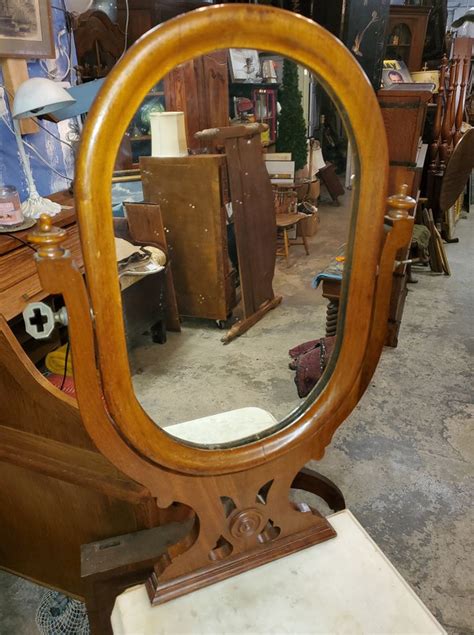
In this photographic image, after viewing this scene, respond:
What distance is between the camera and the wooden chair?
1.04 meters

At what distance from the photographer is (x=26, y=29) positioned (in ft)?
6.35

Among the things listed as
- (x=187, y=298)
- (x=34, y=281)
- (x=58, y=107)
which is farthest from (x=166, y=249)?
(x=58, y=107)

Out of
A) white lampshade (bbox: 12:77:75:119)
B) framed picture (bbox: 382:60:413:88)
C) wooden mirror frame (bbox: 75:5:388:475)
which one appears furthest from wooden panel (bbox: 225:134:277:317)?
framed picture (bbox: 382:60:413:88)

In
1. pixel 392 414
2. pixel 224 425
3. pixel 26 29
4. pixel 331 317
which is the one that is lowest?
pixel 392 414

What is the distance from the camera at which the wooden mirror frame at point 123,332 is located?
0.55m

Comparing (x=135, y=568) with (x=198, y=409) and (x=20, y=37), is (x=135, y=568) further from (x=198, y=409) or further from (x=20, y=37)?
(x=20, y=37)

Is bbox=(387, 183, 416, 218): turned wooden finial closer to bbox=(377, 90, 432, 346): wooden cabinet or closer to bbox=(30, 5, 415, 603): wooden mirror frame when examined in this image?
bbox=(30, 5, 415, 603): wooden mirror frame

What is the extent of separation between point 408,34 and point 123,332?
6.89m

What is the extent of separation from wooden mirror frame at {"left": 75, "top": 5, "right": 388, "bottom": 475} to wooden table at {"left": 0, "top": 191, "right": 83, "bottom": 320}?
67 cm

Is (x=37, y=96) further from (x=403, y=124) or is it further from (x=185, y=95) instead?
(x=403, y=124)

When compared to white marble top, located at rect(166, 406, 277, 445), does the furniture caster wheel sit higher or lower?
higher

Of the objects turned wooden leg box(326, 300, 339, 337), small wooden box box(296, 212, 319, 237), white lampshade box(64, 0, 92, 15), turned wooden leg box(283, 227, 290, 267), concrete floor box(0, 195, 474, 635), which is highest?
white lampshade box(64, 0, 92, 15)

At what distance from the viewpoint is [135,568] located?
974 mm

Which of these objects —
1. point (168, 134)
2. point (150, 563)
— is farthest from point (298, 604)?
point (168, 134)
